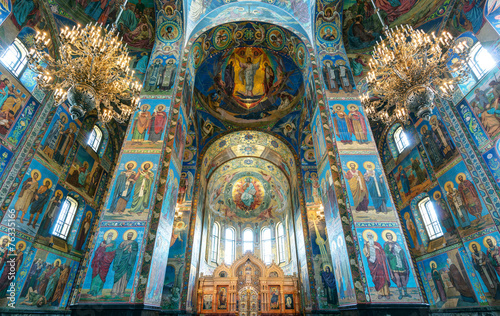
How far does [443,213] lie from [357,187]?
187 inches

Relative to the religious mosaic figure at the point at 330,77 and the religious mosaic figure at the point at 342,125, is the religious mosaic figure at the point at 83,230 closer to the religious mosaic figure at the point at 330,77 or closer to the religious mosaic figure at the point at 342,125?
the religious mosaic figure at the point at 342,125

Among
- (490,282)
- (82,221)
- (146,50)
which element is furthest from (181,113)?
(490,282)

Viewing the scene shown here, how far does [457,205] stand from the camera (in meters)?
8.45

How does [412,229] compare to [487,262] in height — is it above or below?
above

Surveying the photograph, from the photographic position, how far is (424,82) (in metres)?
6.31

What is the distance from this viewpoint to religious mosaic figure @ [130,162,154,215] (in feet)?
23.9

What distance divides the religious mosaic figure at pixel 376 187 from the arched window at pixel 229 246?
16.2 metres

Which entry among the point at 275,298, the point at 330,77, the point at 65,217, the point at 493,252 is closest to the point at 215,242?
the point at 275,298

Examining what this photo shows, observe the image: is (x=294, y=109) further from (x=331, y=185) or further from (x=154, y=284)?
(x=154, y=284)

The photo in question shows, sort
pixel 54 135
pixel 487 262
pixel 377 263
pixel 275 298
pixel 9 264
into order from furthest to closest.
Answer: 1. pixel 275 298
2. pixel 54 135
3. pixel 487 262
4. pixel 9 264
5. pixel 377 263

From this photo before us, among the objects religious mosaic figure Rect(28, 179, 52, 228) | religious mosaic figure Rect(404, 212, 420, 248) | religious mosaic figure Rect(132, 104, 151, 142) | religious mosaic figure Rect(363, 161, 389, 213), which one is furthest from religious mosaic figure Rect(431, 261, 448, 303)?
religious mosaic figure Rect(28, 179, 52, 228)

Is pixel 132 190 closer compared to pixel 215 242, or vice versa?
pixel 132 190

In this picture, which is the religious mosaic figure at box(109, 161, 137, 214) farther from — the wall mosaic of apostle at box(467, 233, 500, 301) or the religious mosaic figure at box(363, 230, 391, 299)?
the wall mosaic of apostle at box(467, 233, 500, 301)

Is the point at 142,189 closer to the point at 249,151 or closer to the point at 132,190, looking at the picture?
the point at 132,190
